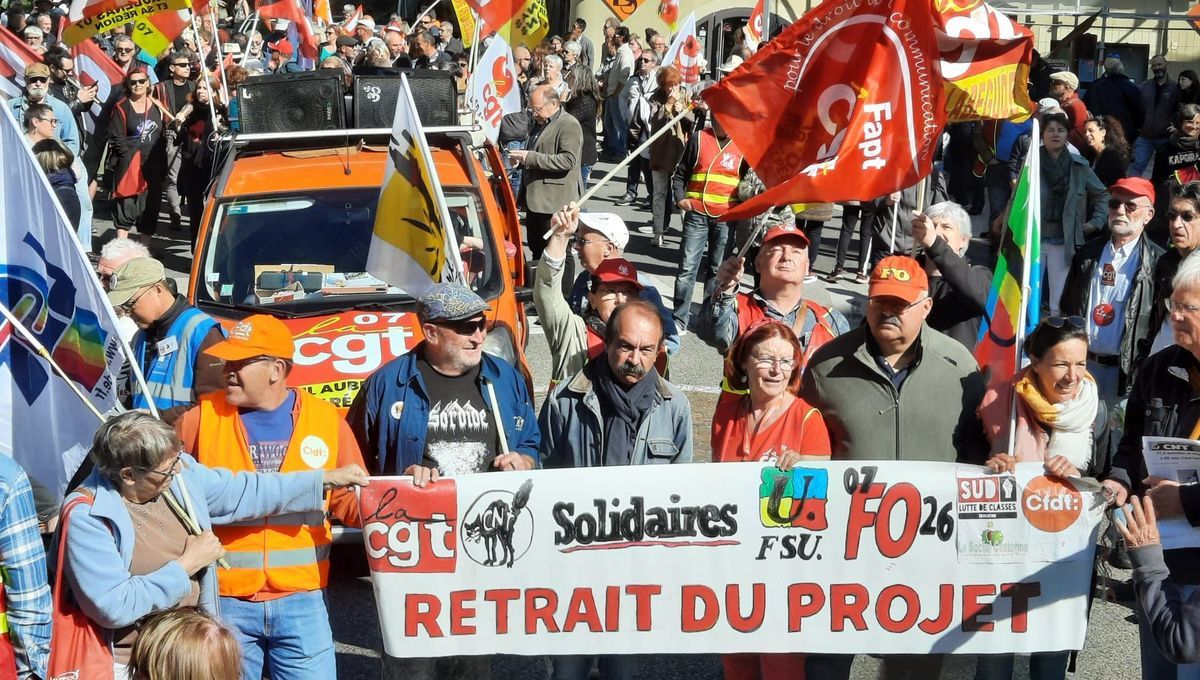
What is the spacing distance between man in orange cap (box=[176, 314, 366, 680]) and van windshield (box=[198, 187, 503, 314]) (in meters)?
3.14

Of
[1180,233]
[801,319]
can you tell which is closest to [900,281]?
[801,319]

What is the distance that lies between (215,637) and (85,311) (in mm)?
1792

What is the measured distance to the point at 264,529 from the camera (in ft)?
15.5

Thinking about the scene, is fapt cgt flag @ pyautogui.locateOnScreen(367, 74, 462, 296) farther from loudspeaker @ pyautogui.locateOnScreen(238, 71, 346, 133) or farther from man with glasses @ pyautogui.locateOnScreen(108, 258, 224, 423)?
loudspeaker @ pyautogui.locateOnScreen(238, 71, 346, 133)

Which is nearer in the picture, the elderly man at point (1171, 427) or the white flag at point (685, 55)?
the elderly man at point (1171, 427)

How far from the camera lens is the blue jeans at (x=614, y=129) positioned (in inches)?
944

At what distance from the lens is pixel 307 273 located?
8.22 metres

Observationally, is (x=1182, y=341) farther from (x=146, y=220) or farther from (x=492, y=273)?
(x=146, y=220)

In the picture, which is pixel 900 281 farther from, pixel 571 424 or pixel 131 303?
pixel 131 303

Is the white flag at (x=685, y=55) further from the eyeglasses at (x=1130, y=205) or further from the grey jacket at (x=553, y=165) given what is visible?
the eyeglasses at (x=1130, y=205)

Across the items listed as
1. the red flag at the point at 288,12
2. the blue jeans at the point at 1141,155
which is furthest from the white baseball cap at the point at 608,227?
the red flag at the point at 288,12

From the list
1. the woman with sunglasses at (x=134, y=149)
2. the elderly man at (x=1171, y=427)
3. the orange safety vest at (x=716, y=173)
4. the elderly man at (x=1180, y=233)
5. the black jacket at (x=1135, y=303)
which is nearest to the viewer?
the elderly man at (x=1171, y=427)

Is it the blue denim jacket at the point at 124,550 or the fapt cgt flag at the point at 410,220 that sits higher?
the fapt cgt flag at the point at 410,220

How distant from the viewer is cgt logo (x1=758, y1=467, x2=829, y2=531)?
4902 mm
